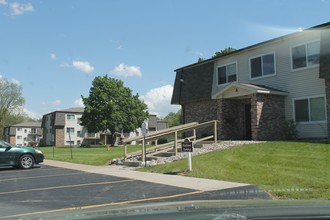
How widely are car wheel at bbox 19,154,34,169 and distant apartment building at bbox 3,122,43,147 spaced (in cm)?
8672

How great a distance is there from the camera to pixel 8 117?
9731 centimetres

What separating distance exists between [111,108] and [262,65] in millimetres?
36333

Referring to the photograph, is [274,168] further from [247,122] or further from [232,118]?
[247,122]

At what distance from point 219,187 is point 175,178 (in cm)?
238

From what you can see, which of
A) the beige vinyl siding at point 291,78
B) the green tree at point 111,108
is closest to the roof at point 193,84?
the beige vinyl siding at point 291,78

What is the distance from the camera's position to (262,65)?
22.5m

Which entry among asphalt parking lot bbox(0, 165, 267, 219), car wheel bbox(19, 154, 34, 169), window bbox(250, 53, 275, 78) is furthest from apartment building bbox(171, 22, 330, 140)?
car wheel bbox(19, 154, 34, 169)

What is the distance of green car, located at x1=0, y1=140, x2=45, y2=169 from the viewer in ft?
59.5

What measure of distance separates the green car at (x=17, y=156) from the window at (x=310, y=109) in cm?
1292

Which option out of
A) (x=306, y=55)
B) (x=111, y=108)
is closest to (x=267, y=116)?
(x=306, y=55)

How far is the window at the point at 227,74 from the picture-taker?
962 inches

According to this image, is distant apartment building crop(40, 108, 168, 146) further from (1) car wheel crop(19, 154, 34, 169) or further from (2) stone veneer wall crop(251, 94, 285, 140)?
(2) stone veneer wall crop(251, 94, 285, 140)

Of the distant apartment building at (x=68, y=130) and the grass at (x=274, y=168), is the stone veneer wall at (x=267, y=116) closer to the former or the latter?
the grass at (x=274, y=168)

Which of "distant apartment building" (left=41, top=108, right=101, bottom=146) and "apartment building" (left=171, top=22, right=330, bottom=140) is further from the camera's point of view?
"distant apartment building" (left=41, top=108, right=101, bottom=146)
